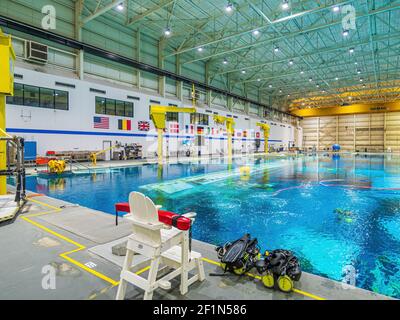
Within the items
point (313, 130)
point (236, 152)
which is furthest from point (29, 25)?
point (313, 130)

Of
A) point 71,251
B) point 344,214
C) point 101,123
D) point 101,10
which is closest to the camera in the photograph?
point 71,251

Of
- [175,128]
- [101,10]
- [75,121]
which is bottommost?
[75,121]

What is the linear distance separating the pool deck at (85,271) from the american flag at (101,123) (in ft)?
50.2

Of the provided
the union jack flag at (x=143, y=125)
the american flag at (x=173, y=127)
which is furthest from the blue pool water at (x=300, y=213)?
the american flag at (x=173, y=127)

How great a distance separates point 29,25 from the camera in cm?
1430

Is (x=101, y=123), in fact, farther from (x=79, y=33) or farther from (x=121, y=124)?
(x=79, y=33)

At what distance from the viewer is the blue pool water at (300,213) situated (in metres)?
3.63

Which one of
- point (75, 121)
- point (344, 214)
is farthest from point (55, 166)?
point (344, 214)

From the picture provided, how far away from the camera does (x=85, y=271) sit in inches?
115

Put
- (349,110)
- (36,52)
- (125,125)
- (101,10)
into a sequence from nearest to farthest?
(36,52) < (101,10) < (125,125) < (349,110)

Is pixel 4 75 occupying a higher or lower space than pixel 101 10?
lower

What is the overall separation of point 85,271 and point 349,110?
48188 millimetres

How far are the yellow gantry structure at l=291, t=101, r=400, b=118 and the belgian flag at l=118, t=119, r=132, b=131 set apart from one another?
3620cm
